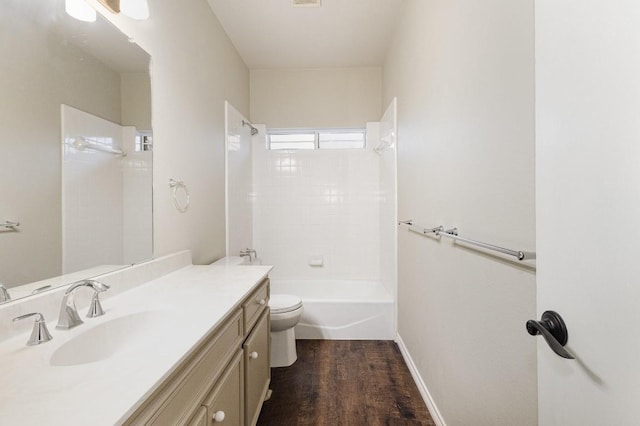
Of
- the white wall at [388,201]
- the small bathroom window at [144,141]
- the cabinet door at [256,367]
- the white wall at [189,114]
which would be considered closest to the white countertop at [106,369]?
the cabinet door at [256,367]

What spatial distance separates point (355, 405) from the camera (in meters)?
1.82

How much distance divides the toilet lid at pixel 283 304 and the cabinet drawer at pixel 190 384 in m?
1.00

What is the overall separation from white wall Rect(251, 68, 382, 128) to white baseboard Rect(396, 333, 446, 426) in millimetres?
2417

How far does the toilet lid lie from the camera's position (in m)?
2.19

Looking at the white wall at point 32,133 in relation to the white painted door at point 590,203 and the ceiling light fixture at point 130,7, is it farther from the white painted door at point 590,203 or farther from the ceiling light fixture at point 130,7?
the white painted door at point 590,203

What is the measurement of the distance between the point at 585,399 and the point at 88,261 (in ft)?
5.16

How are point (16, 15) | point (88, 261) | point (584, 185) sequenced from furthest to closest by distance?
point (88, 261) → point (16, 15) → point (584, 185)

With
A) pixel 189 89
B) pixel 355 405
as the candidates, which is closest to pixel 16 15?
pixel 189 89

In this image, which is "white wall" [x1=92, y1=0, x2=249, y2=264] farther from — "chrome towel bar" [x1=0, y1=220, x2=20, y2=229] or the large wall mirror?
"chrome towel bar" [x1=0, y1=220, x2=20, y2=229]

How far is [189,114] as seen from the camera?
1.98 m

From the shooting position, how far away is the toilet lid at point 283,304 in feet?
7.18

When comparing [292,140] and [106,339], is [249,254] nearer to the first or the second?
[292,140]

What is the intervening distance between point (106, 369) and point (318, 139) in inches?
127

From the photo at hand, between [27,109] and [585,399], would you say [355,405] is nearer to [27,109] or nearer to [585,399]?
[585,399]
